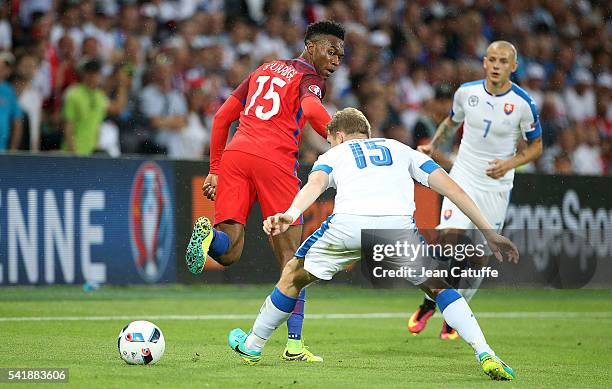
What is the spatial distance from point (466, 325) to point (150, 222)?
319 inches

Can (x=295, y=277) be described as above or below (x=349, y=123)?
below

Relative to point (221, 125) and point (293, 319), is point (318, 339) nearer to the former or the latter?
point (293, 319)

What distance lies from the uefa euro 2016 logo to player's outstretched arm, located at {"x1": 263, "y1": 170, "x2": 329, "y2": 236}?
7559mm

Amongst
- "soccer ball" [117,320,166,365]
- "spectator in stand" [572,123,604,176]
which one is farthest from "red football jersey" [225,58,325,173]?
"spectator in stand" [572,123,604,176]

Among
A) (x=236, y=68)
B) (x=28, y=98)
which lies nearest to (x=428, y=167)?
(x=28, y=98)

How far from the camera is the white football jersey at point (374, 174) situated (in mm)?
7430

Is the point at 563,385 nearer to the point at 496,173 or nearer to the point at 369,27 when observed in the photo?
the point at 496,173

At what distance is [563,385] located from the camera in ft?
24.1

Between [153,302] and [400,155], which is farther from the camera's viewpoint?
[153,302]

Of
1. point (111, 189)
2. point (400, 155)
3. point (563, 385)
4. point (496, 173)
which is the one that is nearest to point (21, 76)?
point (111, 189)

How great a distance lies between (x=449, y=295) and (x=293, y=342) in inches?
58.8

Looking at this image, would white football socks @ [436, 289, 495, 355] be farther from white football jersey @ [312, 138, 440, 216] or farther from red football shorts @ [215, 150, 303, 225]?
red football shorts @ [215, 150, 303, 225]

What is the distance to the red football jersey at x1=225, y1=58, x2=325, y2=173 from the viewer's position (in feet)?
29.3

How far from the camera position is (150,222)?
14781 millimetres
